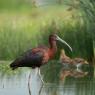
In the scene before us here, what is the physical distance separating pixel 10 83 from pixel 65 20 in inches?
255

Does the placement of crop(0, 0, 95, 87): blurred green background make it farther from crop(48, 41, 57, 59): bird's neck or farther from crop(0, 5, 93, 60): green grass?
crop(48, 41, 57, 59): bird's neck

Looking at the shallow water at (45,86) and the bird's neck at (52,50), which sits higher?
the bird's neck at (52,50)

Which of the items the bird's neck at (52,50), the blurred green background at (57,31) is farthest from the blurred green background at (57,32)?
the bird's neck at (52,50)

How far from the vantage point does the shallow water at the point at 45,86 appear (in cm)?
1442

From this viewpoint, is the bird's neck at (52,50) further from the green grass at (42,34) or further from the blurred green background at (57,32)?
the green grass at (42,34)

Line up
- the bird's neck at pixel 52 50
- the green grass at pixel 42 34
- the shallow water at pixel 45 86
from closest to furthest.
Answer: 1. the shallow water at pixel 45 86
2. the bird's neck at pixel 52 50
3. the green grass at pixel 42 34

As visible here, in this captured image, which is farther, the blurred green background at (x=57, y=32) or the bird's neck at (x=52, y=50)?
the blurred green background at (x=57, y=32)

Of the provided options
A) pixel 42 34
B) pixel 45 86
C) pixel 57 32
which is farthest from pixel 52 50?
pixel 42 34

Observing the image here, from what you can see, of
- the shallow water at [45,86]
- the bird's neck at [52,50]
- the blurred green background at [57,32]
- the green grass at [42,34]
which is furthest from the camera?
the green grass at [42,34]

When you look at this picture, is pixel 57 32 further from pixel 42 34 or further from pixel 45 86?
pixel 45 86

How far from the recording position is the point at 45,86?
15.4 m

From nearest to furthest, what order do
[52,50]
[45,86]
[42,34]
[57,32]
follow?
[45,86] → [52,50] → [57,32] → [42,34]

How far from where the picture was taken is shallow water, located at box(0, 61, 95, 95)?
47.3 feet

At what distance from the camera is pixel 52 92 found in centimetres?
1438
